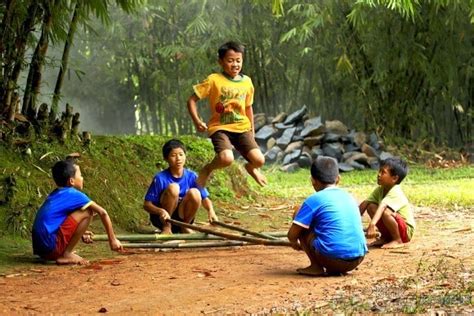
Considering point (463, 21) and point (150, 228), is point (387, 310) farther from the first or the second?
point (463, 21)

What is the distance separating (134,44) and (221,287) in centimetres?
1210

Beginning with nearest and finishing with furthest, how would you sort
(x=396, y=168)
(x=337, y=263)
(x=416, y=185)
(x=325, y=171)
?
(x=337, y=263), (x=325, y=171), (x=396, y=168), (x=416, y=185)

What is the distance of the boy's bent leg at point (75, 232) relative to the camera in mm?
5109

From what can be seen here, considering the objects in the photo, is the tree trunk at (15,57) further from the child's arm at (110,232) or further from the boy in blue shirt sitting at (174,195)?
the child's arm at (110,232)

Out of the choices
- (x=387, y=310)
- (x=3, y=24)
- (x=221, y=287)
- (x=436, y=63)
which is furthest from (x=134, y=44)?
(x=387, y=310)

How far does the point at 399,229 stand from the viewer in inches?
220

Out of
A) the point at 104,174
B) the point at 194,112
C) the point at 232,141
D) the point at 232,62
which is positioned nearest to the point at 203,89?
the point at 194,112

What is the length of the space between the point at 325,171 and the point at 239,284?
Result: 83cm

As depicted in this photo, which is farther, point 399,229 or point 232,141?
point 232,141

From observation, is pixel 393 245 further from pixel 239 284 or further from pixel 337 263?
pixel 239 284

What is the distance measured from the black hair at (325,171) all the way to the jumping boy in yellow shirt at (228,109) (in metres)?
1.48

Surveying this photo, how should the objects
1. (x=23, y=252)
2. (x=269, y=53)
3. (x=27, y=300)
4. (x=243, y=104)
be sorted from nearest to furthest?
(x=27, y=300)
(x=23, y=252)
(x=243, y=104)
(x=269, y=53)

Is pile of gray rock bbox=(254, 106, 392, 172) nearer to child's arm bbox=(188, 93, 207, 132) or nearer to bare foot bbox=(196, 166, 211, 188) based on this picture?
→ bare foot bbox=(196, 166, 211, 188)

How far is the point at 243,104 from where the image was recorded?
20.0ft
